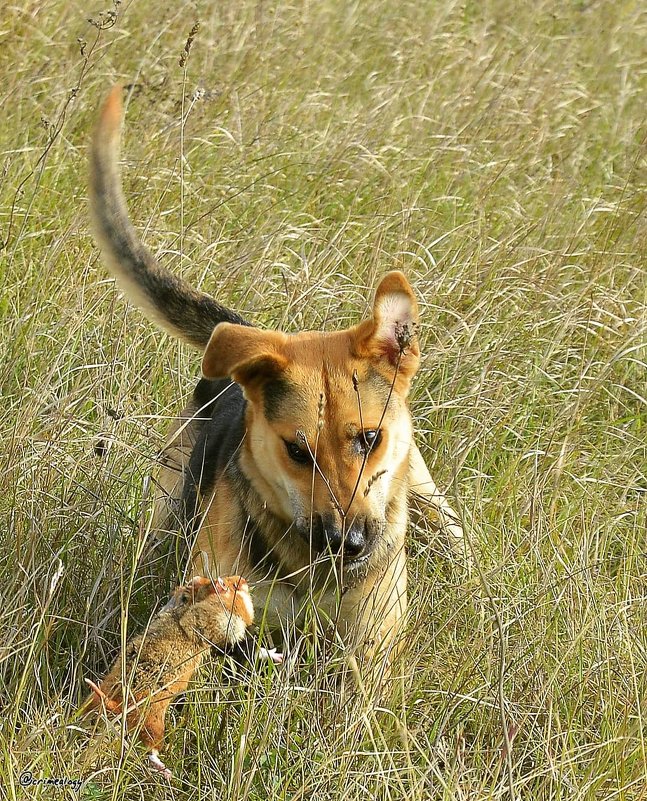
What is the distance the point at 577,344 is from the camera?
576 cm

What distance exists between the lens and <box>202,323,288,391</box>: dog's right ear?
4000 mm

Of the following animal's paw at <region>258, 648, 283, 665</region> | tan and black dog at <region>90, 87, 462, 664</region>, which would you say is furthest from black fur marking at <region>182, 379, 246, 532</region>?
animal's paw at <region>258, 648, 283, 665</region>

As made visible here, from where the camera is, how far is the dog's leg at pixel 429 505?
15.4ft

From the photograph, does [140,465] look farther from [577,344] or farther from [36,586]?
[577,344]

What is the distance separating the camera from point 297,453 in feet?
13.1

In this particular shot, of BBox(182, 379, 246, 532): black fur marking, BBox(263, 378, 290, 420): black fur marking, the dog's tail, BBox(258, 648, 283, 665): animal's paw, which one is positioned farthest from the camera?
the dog's tail

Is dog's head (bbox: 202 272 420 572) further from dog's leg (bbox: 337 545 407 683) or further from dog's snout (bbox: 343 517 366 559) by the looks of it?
dog's leg (bbox: 337 545 407 683)

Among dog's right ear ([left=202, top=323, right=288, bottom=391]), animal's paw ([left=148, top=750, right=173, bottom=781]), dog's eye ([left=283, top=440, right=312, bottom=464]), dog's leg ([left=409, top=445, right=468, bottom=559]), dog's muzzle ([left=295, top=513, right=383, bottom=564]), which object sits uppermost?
dog's right ear ([left=202, top=323, right=288, bottom=391])

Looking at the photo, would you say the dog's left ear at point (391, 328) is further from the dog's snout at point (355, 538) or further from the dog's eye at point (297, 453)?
the dog's snout at point (355, 538)

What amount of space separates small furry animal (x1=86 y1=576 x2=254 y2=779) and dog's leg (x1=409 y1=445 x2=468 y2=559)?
127 cm

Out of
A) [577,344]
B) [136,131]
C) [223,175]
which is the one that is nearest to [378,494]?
[577,344]

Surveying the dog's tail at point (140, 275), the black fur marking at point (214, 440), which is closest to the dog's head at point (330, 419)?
the black fur marking at point (214, 440)

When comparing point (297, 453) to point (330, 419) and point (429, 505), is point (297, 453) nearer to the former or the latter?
point (330, 419)

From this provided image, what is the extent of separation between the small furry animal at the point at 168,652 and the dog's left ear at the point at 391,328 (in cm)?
95
